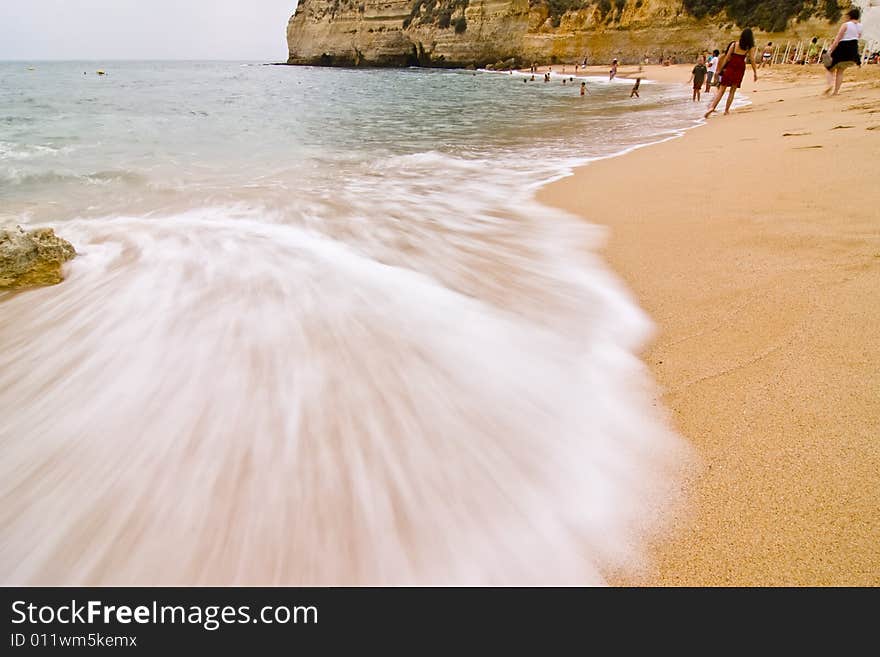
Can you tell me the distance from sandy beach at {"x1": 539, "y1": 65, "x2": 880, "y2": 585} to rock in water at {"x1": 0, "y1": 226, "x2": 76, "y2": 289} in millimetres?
3870

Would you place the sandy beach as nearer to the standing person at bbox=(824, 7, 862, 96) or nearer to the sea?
the sea

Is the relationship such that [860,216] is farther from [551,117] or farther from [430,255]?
[551,117]

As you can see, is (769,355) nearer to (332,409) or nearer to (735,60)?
(332,409)

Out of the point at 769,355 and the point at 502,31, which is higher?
the point at 502,31

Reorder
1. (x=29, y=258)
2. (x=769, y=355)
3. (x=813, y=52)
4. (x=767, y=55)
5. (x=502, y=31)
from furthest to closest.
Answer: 1. (x=502, y=31)
2. (x=767, y=55)
3. (x=813, y=52)
4. (x=29, y=258)
5. (x=769, y=355)

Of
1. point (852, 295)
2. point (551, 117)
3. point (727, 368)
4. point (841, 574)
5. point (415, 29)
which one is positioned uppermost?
point (415, 29)

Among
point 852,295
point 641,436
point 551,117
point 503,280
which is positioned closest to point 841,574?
point 641,436

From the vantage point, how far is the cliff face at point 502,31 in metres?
38.1

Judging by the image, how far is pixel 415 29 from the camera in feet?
187

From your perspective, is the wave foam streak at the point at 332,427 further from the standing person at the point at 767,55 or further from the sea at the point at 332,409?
Result: the standing person at the point at 767,55

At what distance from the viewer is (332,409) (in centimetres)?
179

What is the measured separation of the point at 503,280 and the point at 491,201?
7.43 ft

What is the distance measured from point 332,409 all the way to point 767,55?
4225 cm

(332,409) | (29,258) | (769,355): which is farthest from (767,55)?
(29,258)
